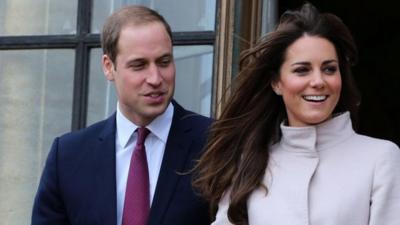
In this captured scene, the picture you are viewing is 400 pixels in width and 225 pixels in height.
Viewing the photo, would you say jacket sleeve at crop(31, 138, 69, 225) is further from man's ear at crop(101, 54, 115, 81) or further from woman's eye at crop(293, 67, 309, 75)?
woman's eye at crop(293, 67, 309, 75)

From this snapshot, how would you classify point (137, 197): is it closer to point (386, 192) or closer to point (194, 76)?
point (386, 192)

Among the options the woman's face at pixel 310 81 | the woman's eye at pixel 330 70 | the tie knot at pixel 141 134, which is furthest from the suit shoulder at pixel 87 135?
the woman's eye at pixel 330 70

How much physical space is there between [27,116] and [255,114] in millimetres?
2582

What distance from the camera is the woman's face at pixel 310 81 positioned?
3.92 metres

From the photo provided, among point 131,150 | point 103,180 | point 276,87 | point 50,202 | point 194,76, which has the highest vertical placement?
point 276,87

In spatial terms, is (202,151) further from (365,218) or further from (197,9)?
(197,9)

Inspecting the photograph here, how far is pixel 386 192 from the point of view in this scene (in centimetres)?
377

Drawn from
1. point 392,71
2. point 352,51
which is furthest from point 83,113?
point 392,71

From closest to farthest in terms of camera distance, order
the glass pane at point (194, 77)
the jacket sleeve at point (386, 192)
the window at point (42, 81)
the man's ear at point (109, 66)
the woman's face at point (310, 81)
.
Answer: the jacket sleeve at point (386, 192) < the woman's face at point (310, 81) < the man's ear at point (109, 66) < the glass pane at point (194, 77) < the window at point (42, 81)

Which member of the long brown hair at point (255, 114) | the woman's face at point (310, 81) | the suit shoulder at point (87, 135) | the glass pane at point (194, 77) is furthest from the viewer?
the glass pane at point (194, 77)

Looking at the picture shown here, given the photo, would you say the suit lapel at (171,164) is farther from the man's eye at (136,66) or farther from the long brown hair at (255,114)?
the man's eye at (136,66)

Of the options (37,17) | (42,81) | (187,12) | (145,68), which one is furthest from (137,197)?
(37,17)

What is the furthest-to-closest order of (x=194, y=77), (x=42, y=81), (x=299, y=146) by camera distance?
(x=42, y=81) < (x=194, y=77) < (x=299, y=146)

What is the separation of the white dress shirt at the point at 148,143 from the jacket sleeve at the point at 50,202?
9.5 inches
